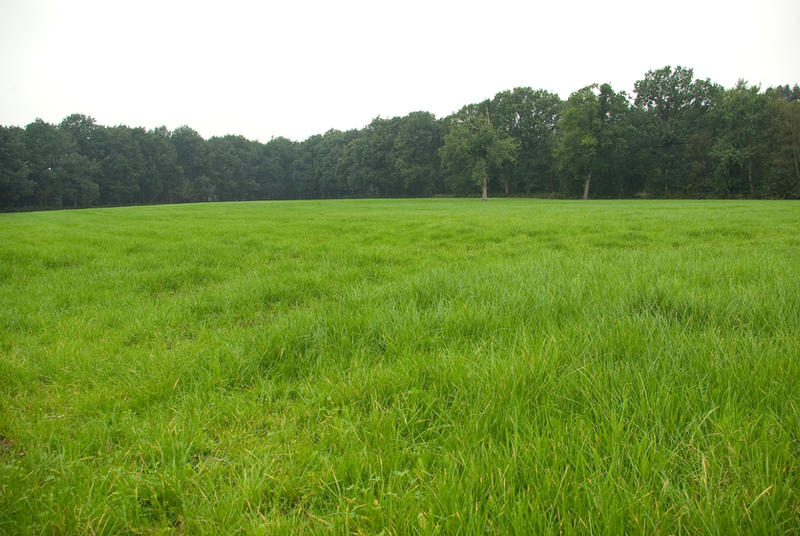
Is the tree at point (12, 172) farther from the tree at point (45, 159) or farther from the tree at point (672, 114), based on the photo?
the tree at point (672, 114)

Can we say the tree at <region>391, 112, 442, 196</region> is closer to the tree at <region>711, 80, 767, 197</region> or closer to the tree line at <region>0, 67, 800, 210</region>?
the tree line at <region>0, 67, 800, 210</region>

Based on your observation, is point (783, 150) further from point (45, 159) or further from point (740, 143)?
point (45, 159)

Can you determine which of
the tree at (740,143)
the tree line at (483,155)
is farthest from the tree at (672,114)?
the tree at (740,143)

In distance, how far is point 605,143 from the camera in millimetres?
54531

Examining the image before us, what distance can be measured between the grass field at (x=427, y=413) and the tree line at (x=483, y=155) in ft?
136

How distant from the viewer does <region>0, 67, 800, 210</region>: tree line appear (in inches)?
1902

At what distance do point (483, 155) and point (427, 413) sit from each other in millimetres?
44306

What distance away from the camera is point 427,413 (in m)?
1.92

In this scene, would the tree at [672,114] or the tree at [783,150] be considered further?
the tree at [672,114]

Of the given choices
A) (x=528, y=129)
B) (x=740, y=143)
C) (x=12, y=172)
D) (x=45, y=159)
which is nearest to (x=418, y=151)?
(x=528, y=129)

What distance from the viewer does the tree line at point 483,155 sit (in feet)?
159

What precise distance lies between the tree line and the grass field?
41540 millimetres

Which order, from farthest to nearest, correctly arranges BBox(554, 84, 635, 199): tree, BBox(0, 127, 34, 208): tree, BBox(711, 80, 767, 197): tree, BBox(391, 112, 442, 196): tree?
BBox(391, 112, 442, 196): tree
BBox(0, 127, 34, 208): tree
BBox(554, 84, 635, 199): tree
BBox(711, 80, 767, 197): tree

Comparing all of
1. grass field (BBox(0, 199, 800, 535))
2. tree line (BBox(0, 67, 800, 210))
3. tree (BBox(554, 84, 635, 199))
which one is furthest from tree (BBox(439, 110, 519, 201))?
grass field (BBox(0, 199, 800, 535))
